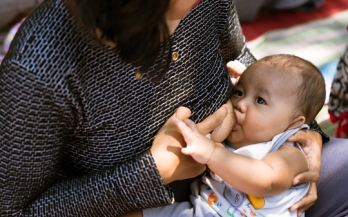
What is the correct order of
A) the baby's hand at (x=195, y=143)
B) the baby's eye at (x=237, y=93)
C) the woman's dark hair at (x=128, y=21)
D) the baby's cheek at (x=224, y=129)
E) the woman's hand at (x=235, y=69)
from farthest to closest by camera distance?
the woman's hand at (x=235, y=69) < the baby's eye at (x=237, y=93) < the baby's cheek at (x=224, y=129) < the baby's hand at (x=195, y=143) < the woman's dark hair at (x=128, y=21)

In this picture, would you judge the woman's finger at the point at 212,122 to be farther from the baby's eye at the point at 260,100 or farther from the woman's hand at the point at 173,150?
the baby's eye at the point at 260,100

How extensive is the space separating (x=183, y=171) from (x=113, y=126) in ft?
0.55

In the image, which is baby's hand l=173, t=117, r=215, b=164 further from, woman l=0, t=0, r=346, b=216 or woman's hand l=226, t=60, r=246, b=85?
woman's hand l=226, t=60, r=246, b=85

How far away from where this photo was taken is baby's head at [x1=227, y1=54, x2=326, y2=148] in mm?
1196

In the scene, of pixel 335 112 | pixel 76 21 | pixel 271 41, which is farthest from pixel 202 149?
pixel 271 41

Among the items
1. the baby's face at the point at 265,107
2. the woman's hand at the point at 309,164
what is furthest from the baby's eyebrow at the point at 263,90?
the woman's hand at the point at 309,164

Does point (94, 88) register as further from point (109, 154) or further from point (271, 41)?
point (271, 41)

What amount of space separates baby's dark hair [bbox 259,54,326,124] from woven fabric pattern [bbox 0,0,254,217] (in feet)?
0.52

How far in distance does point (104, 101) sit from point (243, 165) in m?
0.31

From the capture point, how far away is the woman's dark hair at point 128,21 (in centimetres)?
84

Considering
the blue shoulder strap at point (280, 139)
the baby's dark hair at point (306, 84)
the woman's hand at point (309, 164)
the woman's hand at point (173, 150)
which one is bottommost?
the woman's hand at point (309, 164)

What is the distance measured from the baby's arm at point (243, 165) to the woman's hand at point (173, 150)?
0.10ft

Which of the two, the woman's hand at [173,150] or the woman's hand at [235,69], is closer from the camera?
the woman's hand at [173,150]

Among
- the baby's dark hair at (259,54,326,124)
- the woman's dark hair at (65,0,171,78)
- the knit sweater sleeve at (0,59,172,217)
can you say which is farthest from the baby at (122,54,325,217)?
the woman's dark hair at (65,0,171,78)
